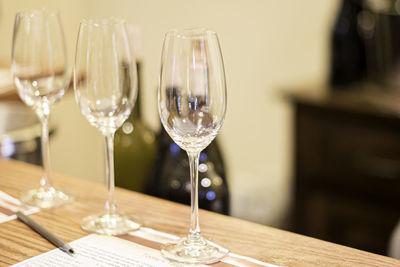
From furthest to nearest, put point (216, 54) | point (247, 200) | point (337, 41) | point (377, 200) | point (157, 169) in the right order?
point (247, 200), point (337, 41), point (377, 200), point (157, 169), point (216, 54)

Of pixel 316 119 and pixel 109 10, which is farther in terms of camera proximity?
pixel 109 10

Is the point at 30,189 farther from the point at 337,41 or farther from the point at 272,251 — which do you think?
the point at 337,41

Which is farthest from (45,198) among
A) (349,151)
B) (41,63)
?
(349,151)

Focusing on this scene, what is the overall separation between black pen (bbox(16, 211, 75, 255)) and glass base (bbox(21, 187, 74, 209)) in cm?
5

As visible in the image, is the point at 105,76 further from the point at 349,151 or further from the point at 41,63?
the point at 349,151

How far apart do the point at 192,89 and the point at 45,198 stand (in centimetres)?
32

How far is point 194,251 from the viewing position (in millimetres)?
639

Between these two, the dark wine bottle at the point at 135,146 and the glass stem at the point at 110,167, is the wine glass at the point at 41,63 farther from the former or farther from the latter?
the dark wine bottle at the point at 135,146

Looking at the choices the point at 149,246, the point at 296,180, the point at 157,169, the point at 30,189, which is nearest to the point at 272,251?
the point at 149,246

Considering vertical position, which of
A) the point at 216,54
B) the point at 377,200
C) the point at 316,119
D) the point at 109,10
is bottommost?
the point at 377,200

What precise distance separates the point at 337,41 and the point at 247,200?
1.05 meters

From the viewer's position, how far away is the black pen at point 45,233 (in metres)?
0.65

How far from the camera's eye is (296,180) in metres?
2.24

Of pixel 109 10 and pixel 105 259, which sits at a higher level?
pixel 109 10
